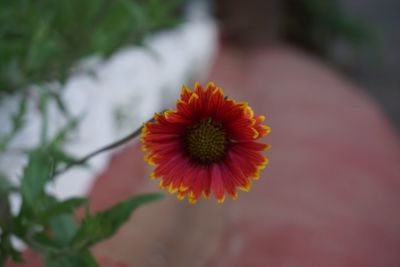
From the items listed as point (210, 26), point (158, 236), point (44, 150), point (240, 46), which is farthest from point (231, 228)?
point (240, 46)

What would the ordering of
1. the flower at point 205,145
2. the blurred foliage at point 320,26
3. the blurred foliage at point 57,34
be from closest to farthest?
the flower at point 205,145 → the blurred foliage at point 57,34 → the blurred foliage at point 320,26

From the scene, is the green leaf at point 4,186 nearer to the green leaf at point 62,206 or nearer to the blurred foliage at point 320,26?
the green leaf at point 62,206

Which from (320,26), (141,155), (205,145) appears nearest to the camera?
(205,145)

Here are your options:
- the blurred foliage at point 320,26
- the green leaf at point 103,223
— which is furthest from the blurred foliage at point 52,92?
the blurred foliage at point 320,26

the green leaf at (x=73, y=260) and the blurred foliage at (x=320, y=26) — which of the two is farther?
the blurred foliage at (x=320, y=26)

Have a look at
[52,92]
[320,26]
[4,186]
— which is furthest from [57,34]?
[320,26]

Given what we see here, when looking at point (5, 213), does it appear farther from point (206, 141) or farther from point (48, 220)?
point (206, 141)
